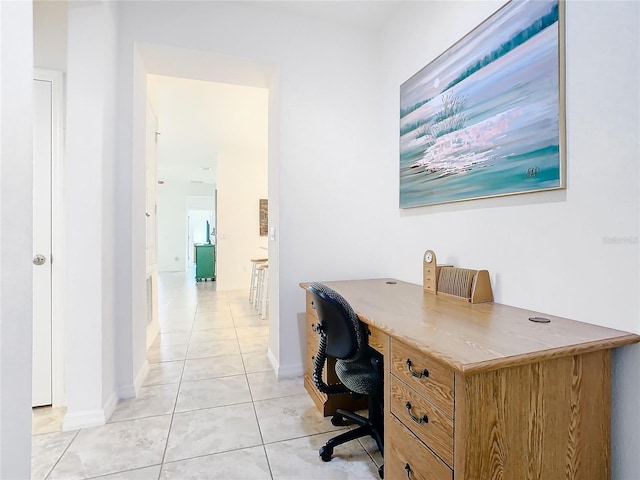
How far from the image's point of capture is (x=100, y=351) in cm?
185

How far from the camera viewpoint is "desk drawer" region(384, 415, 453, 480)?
3.22 feet

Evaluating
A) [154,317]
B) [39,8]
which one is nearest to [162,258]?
[154,317]

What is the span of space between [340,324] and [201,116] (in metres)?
4.15

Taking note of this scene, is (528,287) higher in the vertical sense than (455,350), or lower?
higher

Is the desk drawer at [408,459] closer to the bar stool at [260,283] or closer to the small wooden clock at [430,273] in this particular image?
the small wooden clock at [430,273]

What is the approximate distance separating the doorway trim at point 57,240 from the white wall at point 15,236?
4.56 feet

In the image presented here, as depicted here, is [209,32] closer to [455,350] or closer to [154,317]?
[455,350]

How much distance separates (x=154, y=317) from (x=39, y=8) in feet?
8.96

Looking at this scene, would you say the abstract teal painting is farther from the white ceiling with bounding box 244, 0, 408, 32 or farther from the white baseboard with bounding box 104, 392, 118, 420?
the white baseboard with bounding box 104, 392, 118, 420

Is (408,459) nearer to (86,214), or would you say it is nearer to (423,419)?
(423,419)

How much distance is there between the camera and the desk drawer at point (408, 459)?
0.98 meters

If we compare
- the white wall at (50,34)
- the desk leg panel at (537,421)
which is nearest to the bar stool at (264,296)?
the white wall at (50,34)

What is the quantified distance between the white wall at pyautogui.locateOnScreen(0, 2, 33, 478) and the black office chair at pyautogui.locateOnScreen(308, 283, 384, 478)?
39.1 inches

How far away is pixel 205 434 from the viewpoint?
1.76 meters
